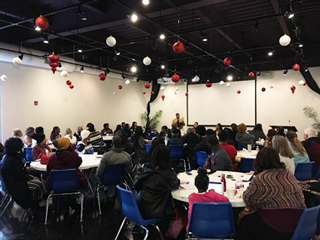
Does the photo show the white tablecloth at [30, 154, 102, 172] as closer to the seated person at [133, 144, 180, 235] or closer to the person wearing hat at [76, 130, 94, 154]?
the person wearing hat at [76, 130, 94, 154]

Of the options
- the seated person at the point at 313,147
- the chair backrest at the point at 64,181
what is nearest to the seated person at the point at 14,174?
the chair backrest at the point at 64,181

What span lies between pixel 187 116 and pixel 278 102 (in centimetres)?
469

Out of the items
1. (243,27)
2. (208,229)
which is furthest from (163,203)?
(243,27)

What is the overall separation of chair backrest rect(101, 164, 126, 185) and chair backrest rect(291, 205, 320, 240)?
2.80m

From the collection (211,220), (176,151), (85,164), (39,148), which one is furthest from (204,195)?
(176,151)

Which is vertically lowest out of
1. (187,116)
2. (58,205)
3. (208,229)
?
(58,205)

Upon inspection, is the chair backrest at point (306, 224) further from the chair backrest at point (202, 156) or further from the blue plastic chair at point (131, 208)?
the chair backrest at point (202, 156)

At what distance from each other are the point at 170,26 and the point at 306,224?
6.43 meters

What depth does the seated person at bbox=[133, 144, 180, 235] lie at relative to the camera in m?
2.79

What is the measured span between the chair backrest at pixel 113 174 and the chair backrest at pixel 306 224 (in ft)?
9.18

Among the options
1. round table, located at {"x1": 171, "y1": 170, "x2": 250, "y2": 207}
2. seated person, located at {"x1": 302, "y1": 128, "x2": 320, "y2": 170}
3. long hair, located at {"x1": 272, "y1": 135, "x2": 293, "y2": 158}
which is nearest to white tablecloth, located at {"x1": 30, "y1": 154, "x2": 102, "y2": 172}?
round table, located at {"x1": 171, "y1": 170, "x2": 250, "y2": 207}

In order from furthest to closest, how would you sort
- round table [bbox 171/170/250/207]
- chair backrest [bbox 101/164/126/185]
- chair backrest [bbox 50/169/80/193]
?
chair backrest [bbox 101/164/126/185], chair backrest [bbox 50/169/80/193], round table [bbox 171/170/250/207]

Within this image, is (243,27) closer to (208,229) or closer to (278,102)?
(278,102)

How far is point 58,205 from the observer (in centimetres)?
470
